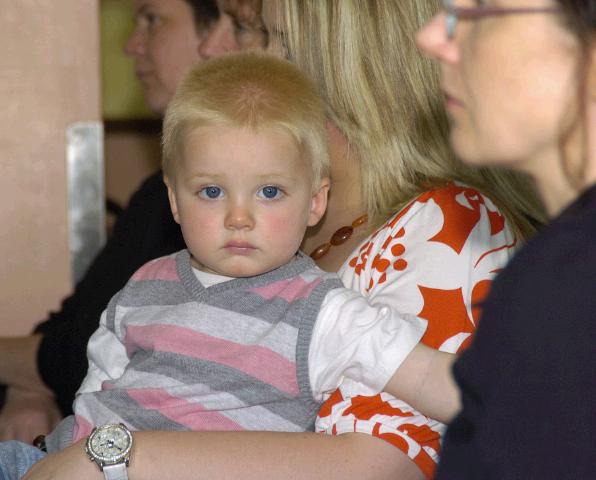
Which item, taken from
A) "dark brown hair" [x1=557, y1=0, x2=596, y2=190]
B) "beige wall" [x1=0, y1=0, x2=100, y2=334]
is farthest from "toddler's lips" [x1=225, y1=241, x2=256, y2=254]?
"beige wall" [x1=0, y1=0, x2=100, y2=334]

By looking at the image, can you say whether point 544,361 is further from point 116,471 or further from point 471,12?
point 116,471

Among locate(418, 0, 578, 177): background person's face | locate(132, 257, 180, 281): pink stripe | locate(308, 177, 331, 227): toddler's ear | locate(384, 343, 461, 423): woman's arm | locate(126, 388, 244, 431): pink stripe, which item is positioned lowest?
locate(126, 388, 244, 431): pink stripe

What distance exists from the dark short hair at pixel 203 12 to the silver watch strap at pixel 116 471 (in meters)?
1.47

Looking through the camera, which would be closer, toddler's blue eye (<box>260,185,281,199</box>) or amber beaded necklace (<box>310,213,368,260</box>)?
toddler's blue eye (<box>260,185,281,199</box>)

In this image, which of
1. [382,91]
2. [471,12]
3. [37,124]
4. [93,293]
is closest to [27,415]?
[93,293]

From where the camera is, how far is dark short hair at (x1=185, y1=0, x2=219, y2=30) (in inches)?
106

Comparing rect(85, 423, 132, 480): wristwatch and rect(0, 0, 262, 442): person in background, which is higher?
rect(85, 423, 132, 480): wristwatch

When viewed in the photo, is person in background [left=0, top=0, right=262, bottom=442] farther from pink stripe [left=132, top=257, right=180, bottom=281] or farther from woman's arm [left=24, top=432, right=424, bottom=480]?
woman's arm [left=24, top=432, right=424, bottom=480]

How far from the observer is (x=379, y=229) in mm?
1726

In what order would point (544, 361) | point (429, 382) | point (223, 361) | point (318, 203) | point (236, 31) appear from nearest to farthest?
point (544, 361)
point (429, 382)
point (223, 361)
point (318, 203)
point (236, 31)

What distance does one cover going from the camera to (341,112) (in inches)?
71.0

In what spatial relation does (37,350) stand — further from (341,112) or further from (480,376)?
(480,376)

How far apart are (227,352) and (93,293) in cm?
85

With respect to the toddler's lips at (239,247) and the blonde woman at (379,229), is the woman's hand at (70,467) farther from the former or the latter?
the toddler's lips at (239,247)
